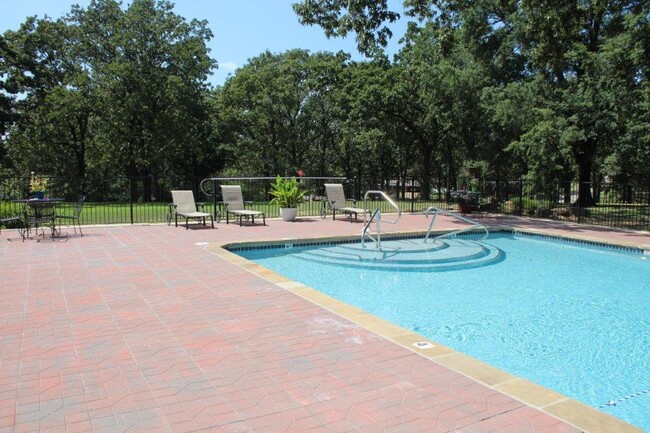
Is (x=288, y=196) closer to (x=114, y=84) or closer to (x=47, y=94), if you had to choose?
(x=114, y=84)

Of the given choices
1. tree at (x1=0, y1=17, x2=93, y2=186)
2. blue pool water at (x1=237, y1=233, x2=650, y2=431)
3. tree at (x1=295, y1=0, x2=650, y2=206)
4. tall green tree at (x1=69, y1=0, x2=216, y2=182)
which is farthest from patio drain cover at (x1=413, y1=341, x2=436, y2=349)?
tree at (x1=0, y1=17, x2=93, y2=186)

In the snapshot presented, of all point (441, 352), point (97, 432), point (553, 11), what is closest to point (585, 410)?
point (441, 352)

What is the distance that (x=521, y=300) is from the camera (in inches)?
280

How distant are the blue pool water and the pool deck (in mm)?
1187

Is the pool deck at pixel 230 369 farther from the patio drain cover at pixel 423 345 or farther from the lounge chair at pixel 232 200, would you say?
the lounge chair at pixel 232 200

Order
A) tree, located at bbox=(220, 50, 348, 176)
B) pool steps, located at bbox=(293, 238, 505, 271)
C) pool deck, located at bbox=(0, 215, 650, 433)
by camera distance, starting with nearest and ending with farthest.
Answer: pool deck, located at bbox=(0, 215, 650, 433)
pool steps, located at bbox=(293, 238, 505, 271)
tree, located at bbox=(220, 50, 348, 176)

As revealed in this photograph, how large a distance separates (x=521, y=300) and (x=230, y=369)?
5.00 m

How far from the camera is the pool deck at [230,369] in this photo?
2881 millimetres

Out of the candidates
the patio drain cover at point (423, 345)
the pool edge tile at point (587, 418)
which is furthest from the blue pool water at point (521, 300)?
the patio drain cover at point (423, 345)

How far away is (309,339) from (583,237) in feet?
32.9

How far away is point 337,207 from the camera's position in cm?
1517

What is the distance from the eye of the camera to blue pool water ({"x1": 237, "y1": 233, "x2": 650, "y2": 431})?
15.0 feet

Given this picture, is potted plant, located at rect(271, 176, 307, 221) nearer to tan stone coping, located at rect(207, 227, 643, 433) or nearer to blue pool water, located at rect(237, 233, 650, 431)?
blue pool water, located at rect(237, 233, 650, 431)

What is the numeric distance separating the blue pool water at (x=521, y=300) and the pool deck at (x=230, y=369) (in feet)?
3.89
